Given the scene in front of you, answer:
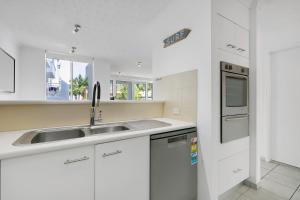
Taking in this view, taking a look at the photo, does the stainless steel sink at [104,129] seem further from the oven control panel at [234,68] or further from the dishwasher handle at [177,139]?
the oven control panel at [234,68]

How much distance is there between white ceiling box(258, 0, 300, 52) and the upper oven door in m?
0.90

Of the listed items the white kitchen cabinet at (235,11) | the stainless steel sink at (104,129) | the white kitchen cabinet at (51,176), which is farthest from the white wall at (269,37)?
the white kitchen cabinet at (51,176)

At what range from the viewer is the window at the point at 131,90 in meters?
7.90

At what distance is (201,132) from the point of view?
4.98ft

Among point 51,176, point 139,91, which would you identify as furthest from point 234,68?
point 139,91

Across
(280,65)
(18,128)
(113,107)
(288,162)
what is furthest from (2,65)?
(288,162)

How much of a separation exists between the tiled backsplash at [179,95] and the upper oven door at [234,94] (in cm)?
31

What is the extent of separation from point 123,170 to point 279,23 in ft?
8.99

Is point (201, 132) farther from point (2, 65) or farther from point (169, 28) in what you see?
point (2, 65)

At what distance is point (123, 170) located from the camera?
1092mm

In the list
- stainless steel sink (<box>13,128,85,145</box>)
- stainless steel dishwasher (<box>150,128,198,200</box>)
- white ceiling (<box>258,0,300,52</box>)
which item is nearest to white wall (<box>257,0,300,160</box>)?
white ceiling (<box>258,0,300,52</box>)

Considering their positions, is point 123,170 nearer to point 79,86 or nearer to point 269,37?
point 269,37

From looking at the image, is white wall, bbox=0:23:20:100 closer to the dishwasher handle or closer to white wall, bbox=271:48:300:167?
the dishwasher handle

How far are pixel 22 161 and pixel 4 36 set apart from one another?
10.3 feet
